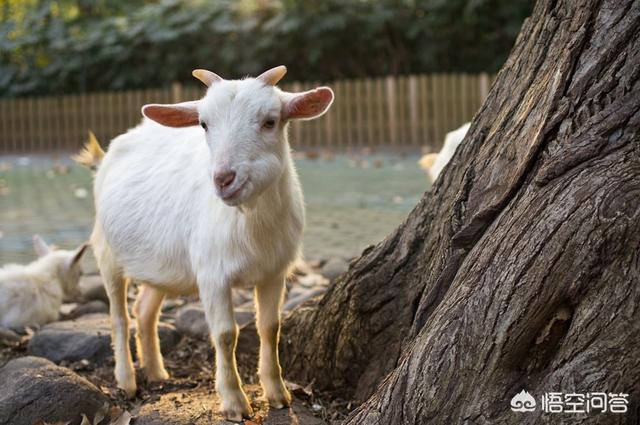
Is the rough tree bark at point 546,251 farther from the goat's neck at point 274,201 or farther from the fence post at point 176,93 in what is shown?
the fence post at point 176,93

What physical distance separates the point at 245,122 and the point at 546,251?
139 centimetres

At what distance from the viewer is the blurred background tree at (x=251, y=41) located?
21.7 m

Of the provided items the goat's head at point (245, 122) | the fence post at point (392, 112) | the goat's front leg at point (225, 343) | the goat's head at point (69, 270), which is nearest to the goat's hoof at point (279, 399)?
the goat's front leg at point (225, 343)

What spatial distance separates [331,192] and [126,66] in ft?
41.7

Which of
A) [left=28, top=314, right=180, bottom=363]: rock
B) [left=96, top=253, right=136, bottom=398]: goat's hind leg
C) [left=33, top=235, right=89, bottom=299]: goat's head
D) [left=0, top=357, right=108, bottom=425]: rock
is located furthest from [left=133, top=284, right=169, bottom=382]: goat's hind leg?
[left=33, top=235, right=89, bottom=299]: goat's head

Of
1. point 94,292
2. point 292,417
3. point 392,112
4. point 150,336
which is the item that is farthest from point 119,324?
point 392,112

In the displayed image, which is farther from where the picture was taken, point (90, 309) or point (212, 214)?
point (90, 309)

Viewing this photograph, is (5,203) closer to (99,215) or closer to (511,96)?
(99,215)

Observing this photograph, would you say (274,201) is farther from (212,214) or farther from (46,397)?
(46,397)

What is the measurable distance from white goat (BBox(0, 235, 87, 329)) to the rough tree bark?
3.34m

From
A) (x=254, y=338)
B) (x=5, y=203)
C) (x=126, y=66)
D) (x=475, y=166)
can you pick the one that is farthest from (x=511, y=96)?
(x=126, y=66)

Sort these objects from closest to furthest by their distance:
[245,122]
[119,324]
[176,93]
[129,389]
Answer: [245,122] → [129,389] → [119,324] → [176,93]

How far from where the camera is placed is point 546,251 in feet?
10.5

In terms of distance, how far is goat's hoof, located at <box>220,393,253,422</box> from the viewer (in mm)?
4285
